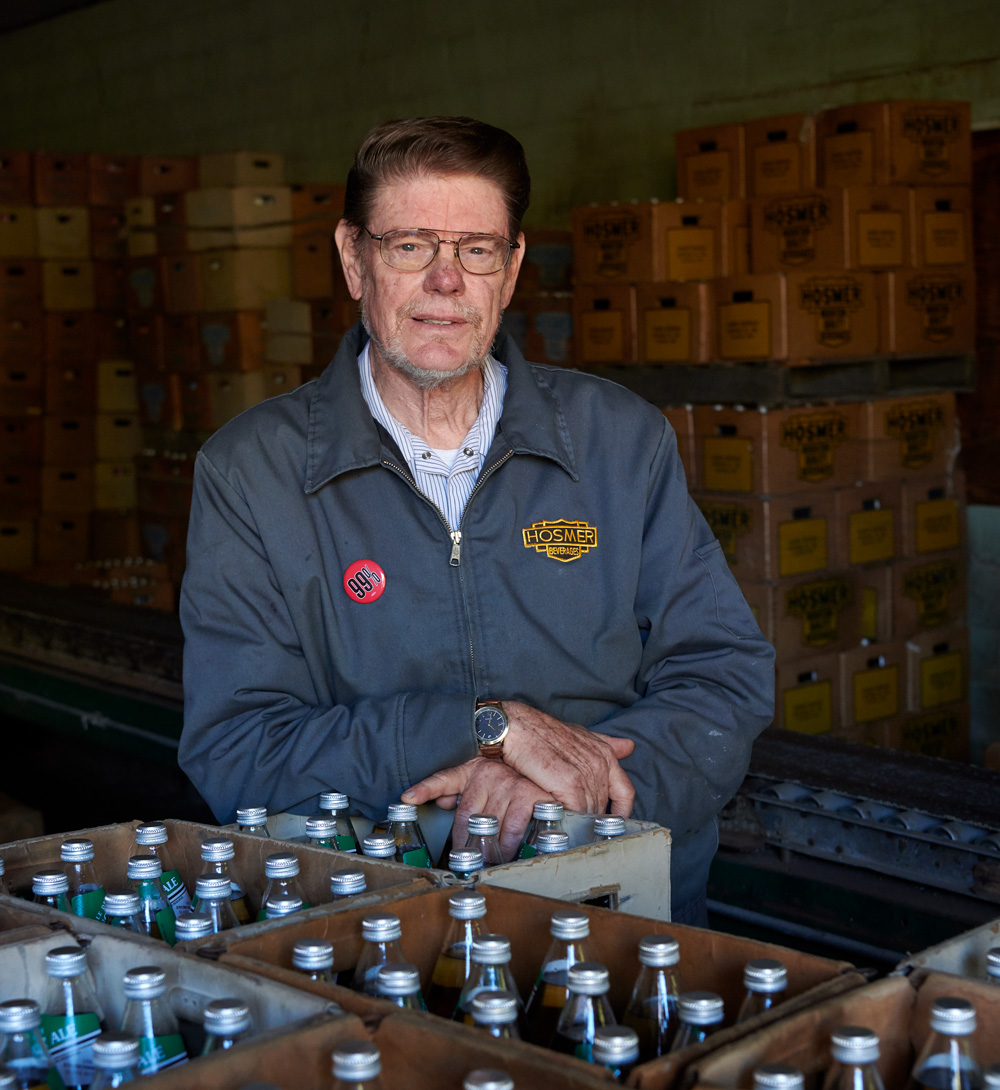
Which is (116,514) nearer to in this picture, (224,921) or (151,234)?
(151,234)

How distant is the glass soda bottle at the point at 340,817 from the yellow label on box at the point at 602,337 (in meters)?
3.56

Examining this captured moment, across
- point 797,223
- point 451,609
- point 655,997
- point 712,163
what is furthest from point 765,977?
point 712,163

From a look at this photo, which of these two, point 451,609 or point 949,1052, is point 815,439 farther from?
point 949,1052

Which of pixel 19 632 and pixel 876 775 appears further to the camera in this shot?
pixel 19 632

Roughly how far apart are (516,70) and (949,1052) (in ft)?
20.6

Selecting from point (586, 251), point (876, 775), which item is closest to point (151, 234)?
point (586, 251)

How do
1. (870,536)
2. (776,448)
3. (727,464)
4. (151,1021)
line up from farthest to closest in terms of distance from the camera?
(870,536), (727,464), (776,448), (151,1021)

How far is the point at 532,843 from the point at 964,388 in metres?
3.86

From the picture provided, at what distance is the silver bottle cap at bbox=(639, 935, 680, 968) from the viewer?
1043 mm

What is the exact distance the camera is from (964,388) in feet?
16.2

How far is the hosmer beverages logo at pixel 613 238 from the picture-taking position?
4.96m

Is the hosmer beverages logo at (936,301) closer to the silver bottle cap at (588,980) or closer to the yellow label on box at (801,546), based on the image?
the yellow label on box at (801,546)

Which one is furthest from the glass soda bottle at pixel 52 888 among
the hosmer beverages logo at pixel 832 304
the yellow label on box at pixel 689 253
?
the yellow label on box at pixel 689 253

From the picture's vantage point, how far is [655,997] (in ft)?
3.53
